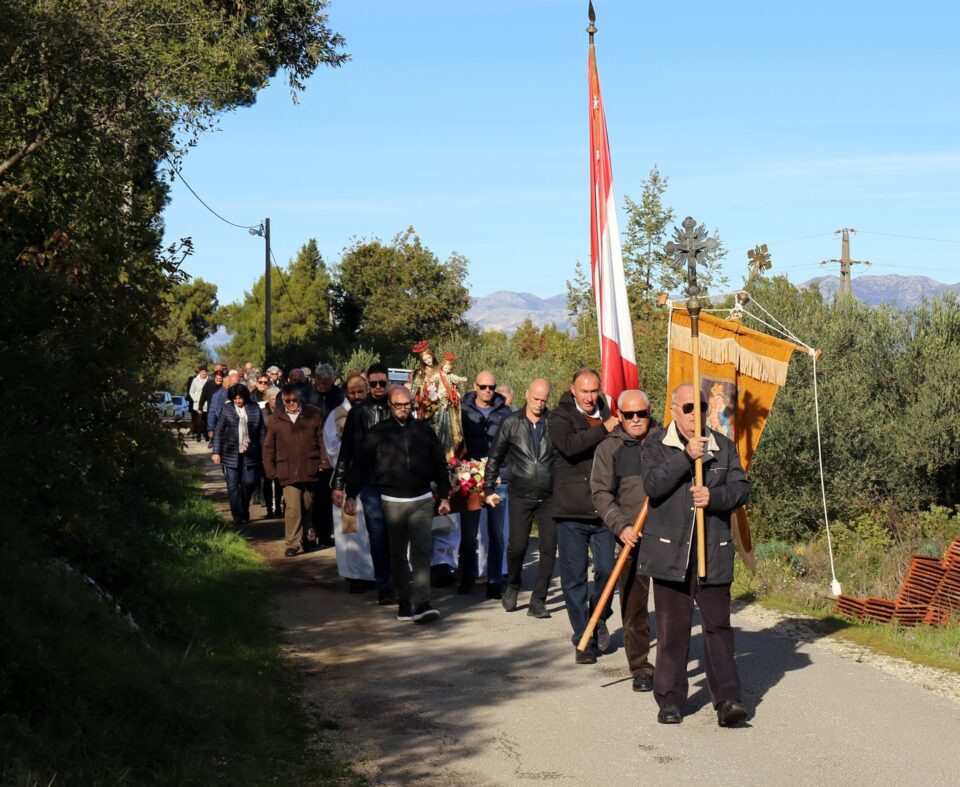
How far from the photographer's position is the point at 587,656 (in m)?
9.83

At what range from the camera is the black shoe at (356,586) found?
44.1ft

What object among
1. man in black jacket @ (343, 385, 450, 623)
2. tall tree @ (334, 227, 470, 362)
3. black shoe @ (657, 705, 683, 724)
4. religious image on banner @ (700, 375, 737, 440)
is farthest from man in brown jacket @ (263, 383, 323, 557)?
tall tree @ (334, 227, 470, 362)

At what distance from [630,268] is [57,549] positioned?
1850 cm

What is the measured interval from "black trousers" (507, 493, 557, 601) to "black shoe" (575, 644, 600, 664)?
5.92 feet

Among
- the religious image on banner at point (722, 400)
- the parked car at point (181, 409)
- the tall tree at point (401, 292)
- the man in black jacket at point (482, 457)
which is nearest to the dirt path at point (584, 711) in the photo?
the man in black jacket at point (482, 457)

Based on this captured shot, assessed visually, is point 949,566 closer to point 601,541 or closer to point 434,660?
point 601,541

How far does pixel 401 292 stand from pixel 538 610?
1894 inches

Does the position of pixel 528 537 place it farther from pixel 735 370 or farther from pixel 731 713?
pixel 731 713

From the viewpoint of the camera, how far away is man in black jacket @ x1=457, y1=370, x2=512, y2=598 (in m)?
13.2

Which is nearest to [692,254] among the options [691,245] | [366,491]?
[691,245]

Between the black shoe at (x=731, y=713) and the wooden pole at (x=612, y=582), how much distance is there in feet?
4.30

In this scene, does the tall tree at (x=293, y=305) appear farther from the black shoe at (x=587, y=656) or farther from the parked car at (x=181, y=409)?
the black shoe at (x=587, y=656)

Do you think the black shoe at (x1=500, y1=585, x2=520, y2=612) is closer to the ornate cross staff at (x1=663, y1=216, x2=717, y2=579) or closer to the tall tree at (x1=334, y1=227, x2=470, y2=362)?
the ornate cross staff at (x1=663, y1=216, x2=717, y2=579)

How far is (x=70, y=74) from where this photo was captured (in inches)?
448
